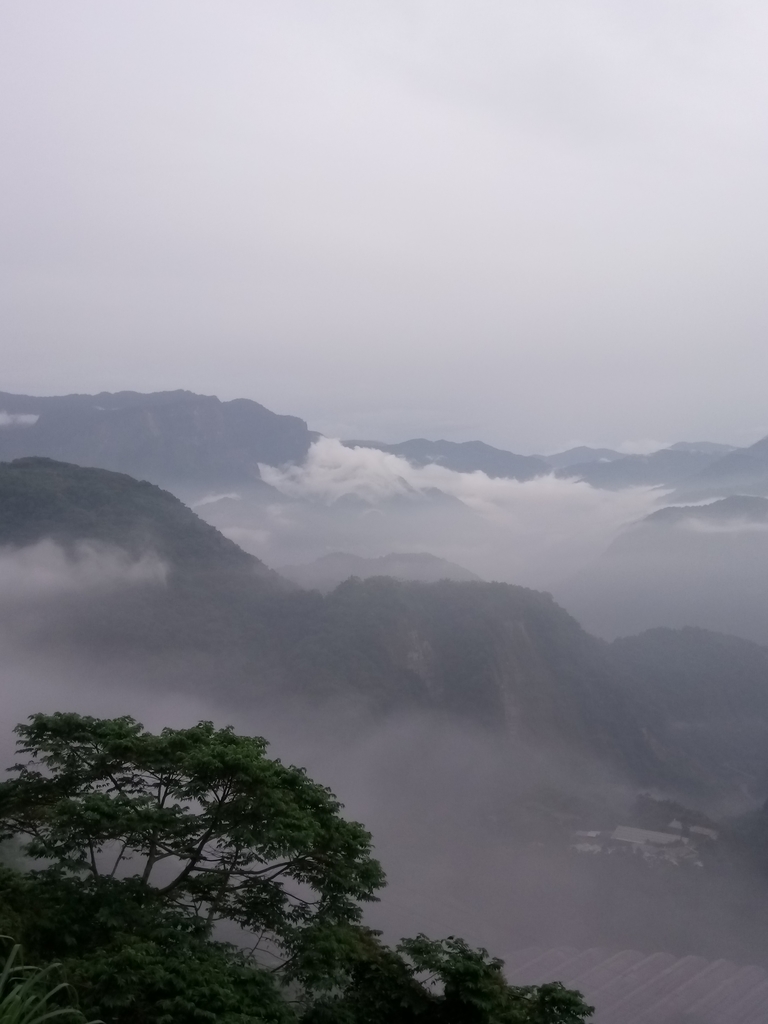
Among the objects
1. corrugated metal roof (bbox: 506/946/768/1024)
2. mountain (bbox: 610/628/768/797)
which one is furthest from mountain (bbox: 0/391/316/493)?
corrugated metal roof (bbox: 506/946/768/1024)

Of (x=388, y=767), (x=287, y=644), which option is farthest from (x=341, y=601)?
(x=388, y=767)

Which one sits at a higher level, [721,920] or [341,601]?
[341,601]

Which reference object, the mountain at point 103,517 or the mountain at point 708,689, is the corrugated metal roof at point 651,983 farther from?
the mountain at point 103,517

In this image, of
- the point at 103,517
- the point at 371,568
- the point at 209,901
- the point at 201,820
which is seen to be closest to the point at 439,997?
the point at 209,901

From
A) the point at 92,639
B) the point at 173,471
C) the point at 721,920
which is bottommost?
the point at 721,920

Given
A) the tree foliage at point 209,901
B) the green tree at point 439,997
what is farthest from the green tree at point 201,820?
the green tree at point 439,997

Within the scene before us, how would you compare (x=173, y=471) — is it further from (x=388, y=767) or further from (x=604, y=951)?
(x=604, y=951)

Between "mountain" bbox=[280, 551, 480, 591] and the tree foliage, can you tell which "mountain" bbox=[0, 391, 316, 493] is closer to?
"mountain" bbox=[280, 551, 480, 591]
